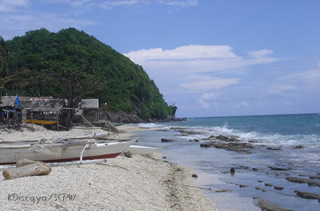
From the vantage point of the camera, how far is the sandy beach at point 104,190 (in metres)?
6.12

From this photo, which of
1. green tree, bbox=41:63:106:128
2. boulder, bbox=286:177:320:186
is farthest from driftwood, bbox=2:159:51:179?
green tree, bbox=41:63:106:128

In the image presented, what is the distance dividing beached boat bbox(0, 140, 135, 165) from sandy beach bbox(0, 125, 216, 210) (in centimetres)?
52

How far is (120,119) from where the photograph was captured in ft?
258

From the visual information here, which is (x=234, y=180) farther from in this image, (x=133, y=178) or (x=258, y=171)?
(x=133, y=178)

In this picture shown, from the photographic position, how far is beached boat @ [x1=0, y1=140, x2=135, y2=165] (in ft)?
35.2

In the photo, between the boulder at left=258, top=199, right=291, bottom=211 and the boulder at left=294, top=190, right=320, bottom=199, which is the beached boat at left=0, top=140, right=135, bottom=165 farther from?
the boulder at left=294, top=190, right=320, bottom=199

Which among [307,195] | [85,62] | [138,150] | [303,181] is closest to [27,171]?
[307,195]

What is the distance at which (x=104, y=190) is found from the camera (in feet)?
24.5

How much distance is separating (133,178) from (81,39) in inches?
3511

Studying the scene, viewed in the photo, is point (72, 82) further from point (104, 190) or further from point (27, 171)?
point (104, 190)

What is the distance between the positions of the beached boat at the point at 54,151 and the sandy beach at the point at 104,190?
523mm

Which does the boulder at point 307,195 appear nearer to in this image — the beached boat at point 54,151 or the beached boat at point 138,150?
the beached boat at point 54,151

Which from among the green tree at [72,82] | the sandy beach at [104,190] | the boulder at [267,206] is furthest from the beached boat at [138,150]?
the green tree at [72,82]

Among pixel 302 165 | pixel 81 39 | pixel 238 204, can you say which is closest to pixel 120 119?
pixel 81 39
